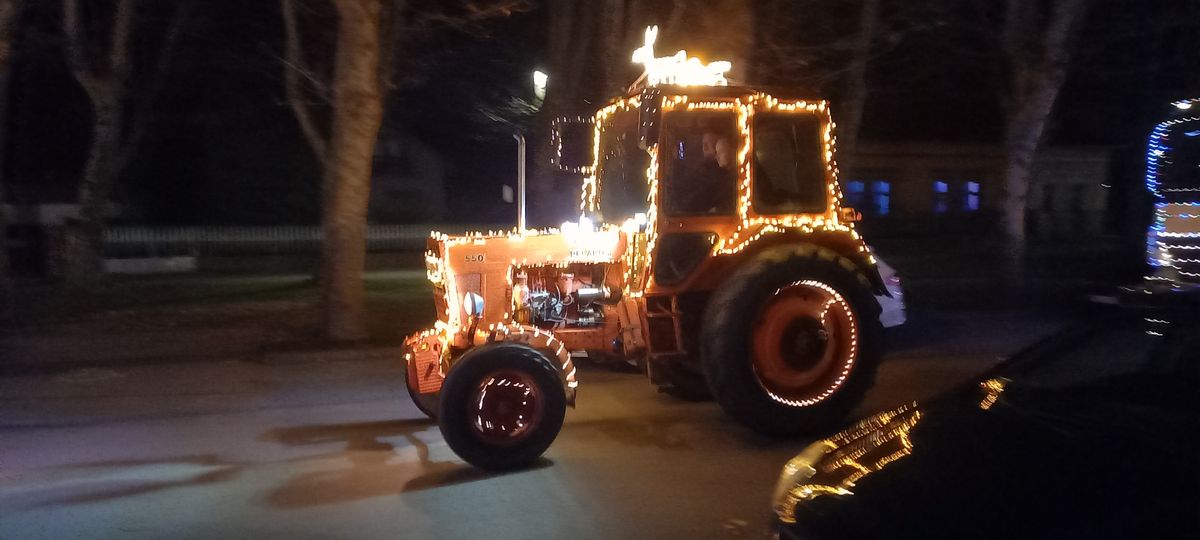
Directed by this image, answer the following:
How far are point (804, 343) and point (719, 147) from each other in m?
1.72

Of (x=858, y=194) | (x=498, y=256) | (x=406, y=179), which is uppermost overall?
(x=406, y=179)

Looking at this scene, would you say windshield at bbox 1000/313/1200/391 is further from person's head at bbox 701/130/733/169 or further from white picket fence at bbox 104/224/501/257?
white picket fence at bbox 104/224/501/257

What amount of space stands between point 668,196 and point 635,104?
0.83 metres

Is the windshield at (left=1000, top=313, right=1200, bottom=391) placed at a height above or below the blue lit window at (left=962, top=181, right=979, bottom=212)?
below

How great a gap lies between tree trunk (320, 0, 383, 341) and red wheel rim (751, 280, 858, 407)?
6.12 m

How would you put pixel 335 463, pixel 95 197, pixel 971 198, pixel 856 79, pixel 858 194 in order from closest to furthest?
pixel 335 463 → pixel 856 79 → pixel 95 197 → pixel 858 194 → pixel 971 198

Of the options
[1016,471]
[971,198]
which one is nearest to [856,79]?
[1016,471]

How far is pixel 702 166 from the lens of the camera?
878 centimetres

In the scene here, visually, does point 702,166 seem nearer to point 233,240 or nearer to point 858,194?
point 233,240

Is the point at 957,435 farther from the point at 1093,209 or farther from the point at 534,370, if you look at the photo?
the point at 1093,209

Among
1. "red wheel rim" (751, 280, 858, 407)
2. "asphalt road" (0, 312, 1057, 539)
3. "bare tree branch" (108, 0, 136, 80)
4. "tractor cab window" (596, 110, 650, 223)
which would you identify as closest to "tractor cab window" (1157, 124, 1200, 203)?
"red wheel rim" (751, 280, 858, 407)

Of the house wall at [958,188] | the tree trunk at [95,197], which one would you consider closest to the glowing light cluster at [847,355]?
the tree trunk at [95,197]

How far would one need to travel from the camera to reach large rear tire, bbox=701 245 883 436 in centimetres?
853

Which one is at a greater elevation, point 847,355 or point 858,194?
point 858,194
